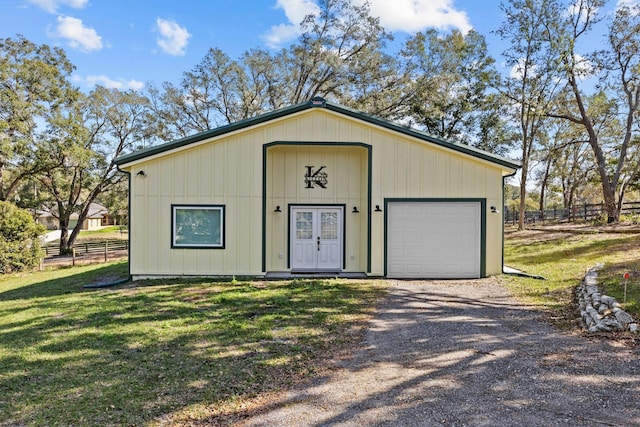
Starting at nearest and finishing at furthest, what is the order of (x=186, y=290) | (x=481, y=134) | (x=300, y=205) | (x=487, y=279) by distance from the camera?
(x=186, y=290), (x=487, y=279), (x=300, y=205), (x=481, y=134)

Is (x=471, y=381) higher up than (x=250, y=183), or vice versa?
(x=250, y=183)

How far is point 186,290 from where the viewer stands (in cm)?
882

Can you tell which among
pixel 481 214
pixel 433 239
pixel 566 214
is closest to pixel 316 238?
pixel 433 239

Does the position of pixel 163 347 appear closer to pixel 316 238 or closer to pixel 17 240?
pixel 316 238

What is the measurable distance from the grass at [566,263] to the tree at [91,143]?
73.6 feet

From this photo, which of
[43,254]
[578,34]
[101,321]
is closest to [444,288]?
[101,321]

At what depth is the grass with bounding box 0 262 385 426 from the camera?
3529 mm

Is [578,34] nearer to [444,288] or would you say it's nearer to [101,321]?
[444,288]

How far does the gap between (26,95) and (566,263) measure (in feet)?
86.7

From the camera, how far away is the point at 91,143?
2516 cm

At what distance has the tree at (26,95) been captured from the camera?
19856 millimetres

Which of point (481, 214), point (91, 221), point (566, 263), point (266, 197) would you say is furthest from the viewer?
point (91, 221)

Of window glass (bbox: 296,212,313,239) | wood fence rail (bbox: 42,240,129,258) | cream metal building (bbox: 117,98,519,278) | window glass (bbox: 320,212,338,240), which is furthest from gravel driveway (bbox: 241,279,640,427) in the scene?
wood fence rail (bbox: 42,240,129,258)

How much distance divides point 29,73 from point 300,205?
1934cm
